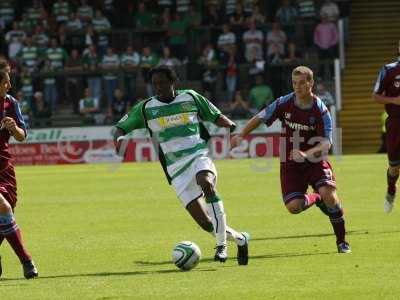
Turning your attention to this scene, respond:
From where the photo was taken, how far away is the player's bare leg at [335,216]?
39.3ft

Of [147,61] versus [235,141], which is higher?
[235,141]

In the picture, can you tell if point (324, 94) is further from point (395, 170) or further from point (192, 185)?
point (192, 185)

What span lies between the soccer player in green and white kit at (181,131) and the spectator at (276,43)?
22850 millimetres

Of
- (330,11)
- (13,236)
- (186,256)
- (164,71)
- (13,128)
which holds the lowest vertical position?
(330,11)

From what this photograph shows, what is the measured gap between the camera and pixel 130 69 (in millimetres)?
35125

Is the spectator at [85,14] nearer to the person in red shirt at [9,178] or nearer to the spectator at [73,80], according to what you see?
the spectator at [73,80]

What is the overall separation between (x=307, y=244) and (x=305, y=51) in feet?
73.1

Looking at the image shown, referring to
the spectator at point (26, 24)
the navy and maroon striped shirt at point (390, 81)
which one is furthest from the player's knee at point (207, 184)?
the spectator at point (26, 24)

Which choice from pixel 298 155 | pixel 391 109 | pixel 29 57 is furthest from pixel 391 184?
pixel 29 57

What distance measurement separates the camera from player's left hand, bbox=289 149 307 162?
1178cm

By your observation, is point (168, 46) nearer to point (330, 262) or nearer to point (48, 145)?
point (48, 145)

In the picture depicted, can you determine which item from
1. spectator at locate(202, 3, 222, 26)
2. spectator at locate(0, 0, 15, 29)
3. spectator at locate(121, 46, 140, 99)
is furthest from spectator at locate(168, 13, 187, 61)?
spectator at locate(0, 0, 15, 29)

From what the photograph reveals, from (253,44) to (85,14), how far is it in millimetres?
6658

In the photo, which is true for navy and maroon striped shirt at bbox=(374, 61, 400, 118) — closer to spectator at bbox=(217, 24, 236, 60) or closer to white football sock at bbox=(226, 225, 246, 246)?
white football sock at bbox=(226, 225, 246, 246)
